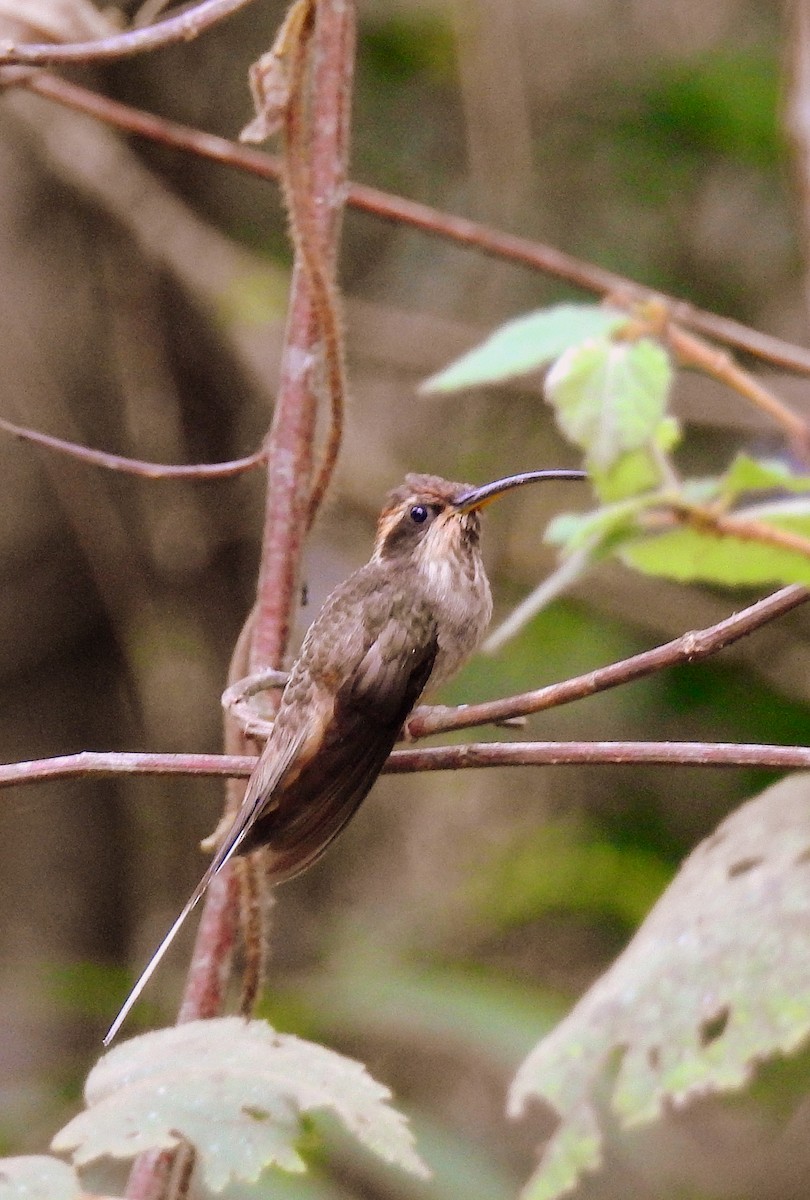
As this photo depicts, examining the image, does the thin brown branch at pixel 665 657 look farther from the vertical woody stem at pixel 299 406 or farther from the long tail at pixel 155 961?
the vertical woody stem at pixel 299 406

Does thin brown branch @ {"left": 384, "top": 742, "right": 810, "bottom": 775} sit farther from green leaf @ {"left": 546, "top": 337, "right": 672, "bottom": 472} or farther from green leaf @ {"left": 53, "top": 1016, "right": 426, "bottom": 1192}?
green leaf @ {"left": 546, "top": 337, "right": 672, "bottom": 472}

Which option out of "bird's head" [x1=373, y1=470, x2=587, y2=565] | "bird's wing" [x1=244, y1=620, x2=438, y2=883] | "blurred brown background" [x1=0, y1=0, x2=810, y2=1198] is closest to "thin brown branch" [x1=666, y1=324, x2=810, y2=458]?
"bird's wing" [x1=244, y1=620, x2=438, y2=883]

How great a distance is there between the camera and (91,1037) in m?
4.48

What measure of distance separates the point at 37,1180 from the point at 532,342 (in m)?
0.87

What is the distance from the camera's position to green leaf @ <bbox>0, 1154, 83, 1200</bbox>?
1234 mm

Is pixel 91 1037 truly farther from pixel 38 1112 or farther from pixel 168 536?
pixel 168 536

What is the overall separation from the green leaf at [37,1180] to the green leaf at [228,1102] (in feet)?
0.07

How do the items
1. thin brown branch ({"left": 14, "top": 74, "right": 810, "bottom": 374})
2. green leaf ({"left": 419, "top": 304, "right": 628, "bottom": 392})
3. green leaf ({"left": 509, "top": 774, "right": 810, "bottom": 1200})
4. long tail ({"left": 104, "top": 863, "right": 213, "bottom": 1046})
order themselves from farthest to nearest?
1. thin brown branch ({"left": 14, "top": 74, "right": 810, "bottom": 374})
2. long tail ({"left": 104, "top": 863, "right": 213, "bottom": 1046})
3. green leaf ({"left": 509, "top": 774, "right": 810, "bottom": 1200})
4. green leaf ({"left": 419, "top": 304, "right": 628, "bottom": 392})

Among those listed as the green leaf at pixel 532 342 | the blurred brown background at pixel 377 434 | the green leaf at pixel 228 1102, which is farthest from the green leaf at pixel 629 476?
the blurred brown background at pixel 377 434

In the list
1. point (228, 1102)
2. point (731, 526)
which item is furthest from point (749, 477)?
point (228, 1102)

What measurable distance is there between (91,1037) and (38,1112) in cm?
115

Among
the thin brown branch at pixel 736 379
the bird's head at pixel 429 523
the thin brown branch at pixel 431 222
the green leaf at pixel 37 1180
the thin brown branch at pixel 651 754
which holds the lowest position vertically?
the green leaf at pixel 37 1180

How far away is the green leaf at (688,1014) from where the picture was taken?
3.97ft

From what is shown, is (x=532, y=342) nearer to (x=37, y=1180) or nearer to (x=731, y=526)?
(x=731, y=526)
